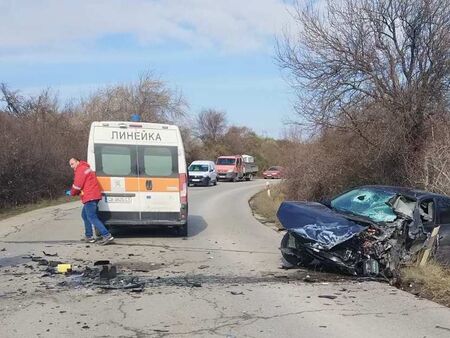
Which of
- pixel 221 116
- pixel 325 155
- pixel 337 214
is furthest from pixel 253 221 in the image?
pixel 221 116

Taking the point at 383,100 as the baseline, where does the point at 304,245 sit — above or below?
below

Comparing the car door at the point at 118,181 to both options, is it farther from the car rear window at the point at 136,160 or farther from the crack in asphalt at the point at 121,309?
the crack in asphalt at the point at 121,309

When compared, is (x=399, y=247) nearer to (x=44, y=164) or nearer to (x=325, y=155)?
(x=325, y=155)

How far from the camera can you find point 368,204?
9414 mm

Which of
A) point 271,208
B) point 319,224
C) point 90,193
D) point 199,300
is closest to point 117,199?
point 90,193

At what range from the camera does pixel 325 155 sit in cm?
1969

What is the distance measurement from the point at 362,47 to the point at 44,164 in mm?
15257

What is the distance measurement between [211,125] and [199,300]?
80.1m

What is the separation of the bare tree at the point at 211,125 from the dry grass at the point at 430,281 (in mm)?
75343

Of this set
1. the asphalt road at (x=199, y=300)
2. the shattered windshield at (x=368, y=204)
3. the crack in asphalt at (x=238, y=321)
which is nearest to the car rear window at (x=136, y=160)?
the asphalt road at (x=199, y=300)

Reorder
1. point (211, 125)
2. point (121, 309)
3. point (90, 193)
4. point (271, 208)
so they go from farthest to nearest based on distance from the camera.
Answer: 1. point (211, 125)
2. point (271, 208)
3. point (90, 193)
4. point (121, 309)

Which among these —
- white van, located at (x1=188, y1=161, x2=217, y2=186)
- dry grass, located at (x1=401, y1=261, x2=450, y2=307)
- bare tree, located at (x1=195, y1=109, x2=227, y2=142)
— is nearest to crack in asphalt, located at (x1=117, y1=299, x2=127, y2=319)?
dry grass, located at (x1=401, y1=261, x2=450, y2=307)

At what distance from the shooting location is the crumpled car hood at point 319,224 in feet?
26.5

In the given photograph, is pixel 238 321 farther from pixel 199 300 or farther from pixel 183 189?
pixel 183 189
